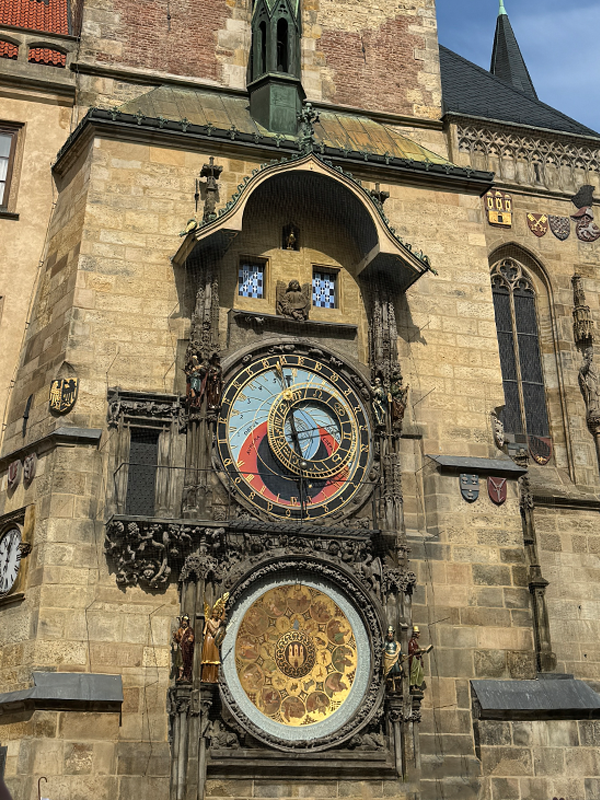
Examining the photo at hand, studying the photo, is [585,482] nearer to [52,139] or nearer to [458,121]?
A: [458,121]

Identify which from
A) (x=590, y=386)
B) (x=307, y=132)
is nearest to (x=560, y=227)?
(x=590, y=386)

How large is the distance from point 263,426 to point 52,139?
17.4ft

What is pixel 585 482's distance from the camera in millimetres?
15500

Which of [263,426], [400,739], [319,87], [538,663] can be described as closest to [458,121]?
[319,87]

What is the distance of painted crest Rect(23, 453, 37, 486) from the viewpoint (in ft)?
37.9

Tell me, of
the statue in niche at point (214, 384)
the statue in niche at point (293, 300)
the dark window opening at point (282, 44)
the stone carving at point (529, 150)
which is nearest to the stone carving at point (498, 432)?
the statue in niche at point (293, 300)

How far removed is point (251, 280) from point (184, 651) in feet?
15.9

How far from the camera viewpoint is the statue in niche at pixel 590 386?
1588 cm

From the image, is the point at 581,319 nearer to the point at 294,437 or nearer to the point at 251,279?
the point at 251,279

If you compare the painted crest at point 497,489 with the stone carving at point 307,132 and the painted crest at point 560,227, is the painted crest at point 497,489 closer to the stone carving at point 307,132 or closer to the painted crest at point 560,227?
the stone carving at point 307,132

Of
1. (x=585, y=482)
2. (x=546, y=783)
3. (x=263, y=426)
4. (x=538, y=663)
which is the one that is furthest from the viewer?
(x=585, y=482)

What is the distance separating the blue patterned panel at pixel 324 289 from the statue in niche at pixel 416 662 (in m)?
4.35

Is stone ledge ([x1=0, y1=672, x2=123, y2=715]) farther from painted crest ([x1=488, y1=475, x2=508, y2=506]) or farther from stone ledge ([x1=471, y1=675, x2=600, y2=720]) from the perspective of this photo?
painted crest ([x1=488, y1=475, x2=508, y2=506])

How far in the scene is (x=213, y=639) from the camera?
35.3ft
